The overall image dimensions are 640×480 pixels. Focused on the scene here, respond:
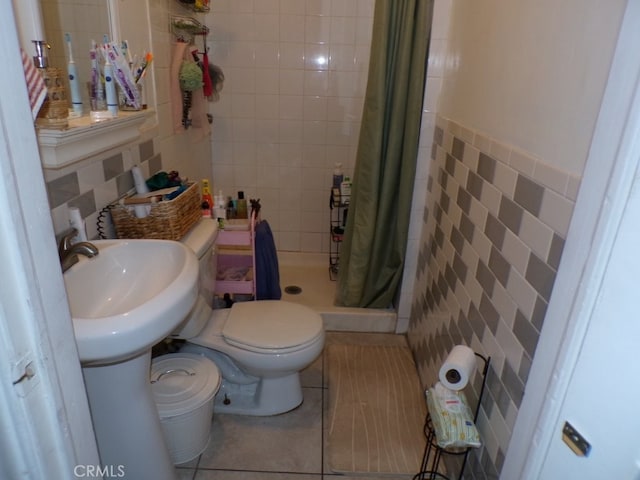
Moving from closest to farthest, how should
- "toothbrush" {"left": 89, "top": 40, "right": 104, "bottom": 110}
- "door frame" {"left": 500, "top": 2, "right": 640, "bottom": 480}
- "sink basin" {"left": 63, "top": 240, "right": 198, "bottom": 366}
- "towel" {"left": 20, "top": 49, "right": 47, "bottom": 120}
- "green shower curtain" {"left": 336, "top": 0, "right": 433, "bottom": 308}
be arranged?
1. "door frame" {"left": 500, "top": 2, "right": 640, "bottom": 480}
2. "towel" {"left": 20, "top": 49, "right": 47, "bottom": 120}
3. "sink basin" {"left": 63, "top": 240, "right": 198, "bottom": 366}
4. "toothbrush" {"left": 89, "top": 40, "right": 104, "bottom": 110}
5. "green shower curtain" {"left": 336, "top": 0, "right": 433, "bottom": 308}

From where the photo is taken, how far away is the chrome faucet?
112 cm

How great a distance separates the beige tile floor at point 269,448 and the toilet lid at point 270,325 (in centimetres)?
38

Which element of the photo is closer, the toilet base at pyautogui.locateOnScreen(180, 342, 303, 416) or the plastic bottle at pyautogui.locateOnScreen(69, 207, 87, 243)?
the plastic bottle at pyautogui.locateOnScreen(69, 207, 87, 243)

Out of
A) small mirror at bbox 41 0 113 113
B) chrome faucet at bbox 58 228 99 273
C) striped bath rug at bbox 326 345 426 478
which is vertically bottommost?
striped bath rug at bbox 326 345 426 478

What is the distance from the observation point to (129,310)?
110cm

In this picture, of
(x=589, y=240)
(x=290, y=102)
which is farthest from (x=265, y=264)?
(x=589, y=240)

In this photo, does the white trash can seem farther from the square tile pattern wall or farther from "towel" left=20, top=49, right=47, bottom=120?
"towel" left=20, top=49, right=47, bottom=120

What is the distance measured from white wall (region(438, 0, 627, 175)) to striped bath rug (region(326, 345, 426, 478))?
47.7 inches

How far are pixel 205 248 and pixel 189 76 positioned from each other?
0.97 metres

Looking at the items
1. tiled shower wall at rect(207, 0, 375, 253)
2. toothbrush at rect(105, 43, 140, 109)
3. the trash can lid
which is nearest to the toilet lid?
the trash can lid

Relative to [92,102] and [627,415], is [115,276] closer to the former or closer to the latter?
[92,102]

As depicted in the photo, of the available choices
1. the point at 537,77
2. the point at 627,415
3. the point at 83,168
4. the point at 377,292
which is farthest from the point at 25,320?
the point at 377,292

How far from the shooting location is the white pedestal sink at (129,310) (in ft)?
3.57

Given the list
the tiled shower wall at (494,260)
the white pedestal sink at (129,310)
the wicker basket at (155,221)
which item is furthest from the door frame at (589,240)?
the wicker basket at (155,221)
